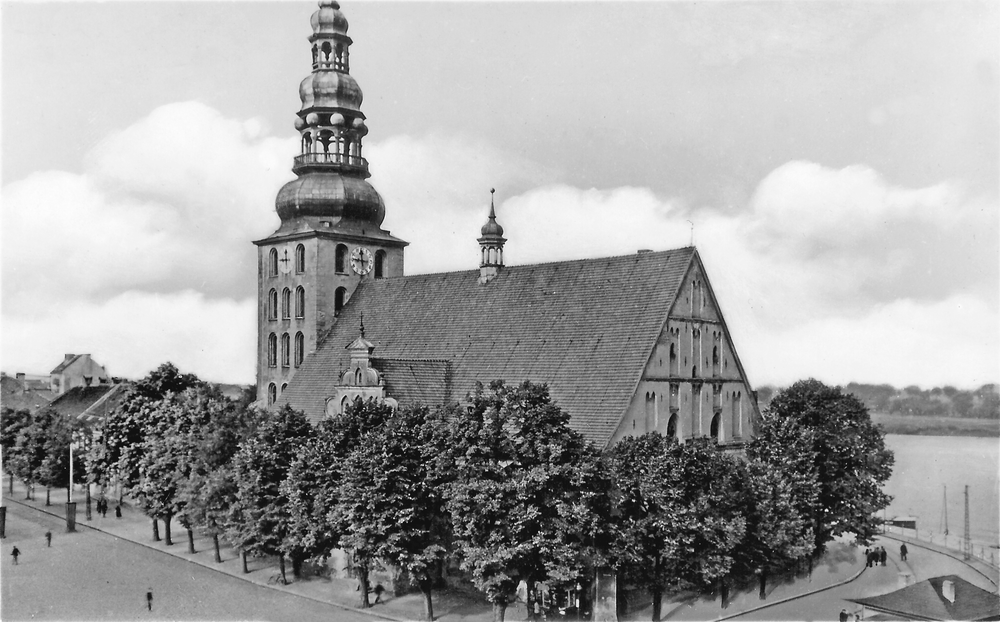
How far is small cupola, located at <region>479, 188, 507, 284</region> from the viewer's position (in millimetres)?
61281

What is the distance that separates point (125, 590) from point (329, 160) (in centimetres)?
3341

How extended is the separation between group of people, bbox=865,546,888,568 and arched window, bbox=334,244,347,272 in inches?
1571

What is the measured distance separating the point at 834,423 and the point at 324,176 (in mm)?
38599

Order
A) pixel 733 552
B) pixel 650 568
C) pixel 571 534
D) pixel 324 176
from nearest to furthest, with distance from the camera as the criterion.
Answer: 1. pixel 571 534
2. pixel 650 568
3. pixel 733 552
4. pixel 324 176

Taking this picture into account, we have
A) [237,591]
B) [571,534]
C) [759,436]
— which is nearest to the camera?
[571,534]

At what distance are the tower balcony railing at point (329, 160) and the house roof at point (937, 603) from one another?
45008 millimetres

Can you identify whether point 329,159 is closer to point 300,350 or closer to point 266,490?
point 300,350

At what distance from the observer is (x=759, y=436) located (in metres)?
53.4

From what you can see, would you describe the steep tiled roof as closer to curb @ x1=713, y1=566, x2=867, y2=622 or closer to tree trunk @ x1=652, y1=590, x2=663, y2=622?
tree trunk @ x1=652, y1=590, x2=663, y2=622

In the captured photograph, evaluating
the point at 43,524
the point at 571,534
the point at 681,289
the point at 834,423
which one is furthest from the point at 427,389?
the point at 43,524

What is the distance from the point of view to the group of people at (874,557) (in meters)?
58.8

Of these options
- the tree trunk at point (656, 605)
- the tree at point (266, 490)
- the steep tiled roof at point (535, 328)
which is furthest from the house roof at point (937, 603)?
the tree at point (266, 490)

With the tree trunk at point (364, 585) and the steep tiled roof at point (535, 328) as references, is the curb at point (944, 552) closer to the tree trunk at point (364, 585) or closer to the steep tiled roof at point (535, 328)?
the steep tiled roof at point (535, 328)

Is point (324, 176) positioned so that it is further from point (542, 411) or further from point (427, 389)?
point (542, 411)
